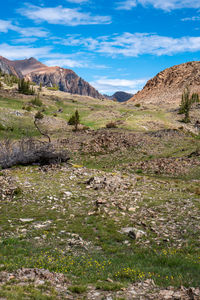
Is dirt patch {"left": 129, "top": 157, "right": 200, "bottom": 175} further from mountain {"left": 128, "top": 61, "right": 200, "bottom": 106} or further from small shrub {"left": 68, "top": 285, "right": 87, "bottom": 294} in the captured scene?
mountain {"left": 128, "top": 61, "right": 200, "bottom": 106}

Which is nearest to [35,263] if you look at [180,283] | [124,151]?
[180,283]

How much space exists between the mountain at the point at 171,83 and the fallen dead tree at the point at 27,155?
368 feet

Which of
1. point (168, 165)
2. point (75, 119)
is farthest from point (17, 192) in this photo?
point (75, 119)

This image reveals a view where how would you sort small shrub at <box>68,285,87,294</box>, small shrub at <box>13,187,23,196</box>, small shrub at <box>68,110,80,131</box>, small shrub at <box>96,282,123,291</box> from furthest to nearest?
Answer: small shrub at <box>68,110,80,131</box>
small shrub at <box>13,187,23,196</box>
small shrub at <box>96,282,123,291</box>
small shrub at <box>68,285,87,294</box>

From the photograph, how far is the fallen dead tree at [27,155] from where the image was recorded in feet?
65.7

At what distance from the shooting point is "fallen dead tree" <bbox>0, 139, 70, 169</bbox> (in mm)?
20016

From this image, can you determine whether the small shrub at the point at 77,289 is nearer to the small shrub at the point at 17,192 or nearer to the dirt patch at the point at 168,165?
the small shrub at the point at 17,192

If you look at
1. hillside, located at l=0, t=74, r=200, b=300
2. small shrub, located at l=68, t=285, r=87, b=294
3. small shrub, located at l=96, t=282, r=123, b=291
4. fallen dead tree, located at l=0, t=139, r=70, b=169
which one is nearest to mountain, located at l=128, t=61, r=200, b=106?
fallen dead tree, located at l=0, t=139, r=70, b=169

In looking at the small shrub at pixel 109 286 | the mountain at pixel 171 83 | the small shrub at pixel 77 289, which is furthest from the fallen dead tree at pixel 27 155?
the mountain at pixel 171 83

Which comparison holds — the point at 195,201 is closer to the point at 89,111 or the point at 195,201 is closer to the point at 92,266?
the point at 92,266

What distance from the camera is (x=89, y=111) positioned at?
65438mm

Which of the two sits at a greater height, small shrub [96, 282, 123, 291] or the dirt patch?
the dirt patch

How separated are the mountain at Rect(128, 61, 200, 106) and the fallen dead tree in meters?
112

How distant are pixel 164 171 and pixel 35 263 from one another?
722 inches
